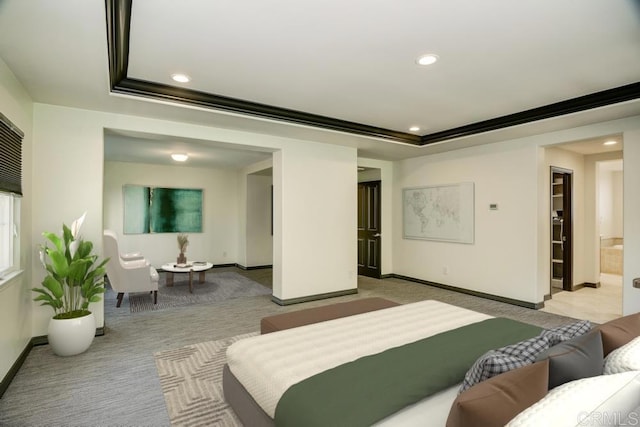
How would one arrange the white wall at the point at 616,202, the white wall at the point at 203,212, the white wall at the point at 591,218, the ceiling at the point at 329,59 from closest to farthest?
the ceiling at the point at 329,59 < the white wall at the point at 591,218 < the white wall at the point at 203,212 < the white wall at the point at 616,202

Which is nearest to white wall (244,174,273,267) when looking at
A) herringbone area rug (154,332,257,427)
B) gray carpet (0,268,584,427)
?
gray carpet (0,268,584,427)

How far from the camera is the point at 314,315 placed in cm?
292

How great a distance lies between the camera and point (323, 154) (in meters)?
5.29

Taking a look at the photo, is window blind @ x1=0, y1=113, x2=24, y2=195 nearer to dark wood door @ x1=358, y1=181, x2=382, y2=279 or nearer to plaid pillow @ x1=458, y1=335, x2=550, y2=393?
plaid pillow @ x1=458, y1=335, x2=550, y2=393

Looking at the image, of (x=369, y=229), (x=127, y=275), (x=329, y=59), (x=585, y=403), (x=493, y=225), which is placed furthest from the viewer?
(x=369, y=229)

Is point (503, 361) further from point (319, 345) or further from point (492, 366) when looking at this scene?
point (319, 345)

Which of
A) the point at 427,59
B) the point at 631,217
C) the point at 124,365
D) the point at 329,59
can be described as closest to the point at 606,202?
the point at 631,217

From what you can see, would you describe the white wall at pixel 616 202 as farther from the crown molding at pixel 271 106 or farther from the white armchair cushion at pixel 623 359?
the white armchair cushion at pixel 623 359

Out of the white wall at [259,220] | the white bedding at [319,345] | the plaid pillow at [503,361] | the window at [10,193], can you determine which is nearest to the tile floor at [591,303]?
the white bedding at [319,345]

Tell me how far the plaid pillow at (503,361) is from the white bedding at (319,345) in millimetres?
672

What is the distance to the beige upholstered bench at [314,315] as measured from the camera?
278 cm

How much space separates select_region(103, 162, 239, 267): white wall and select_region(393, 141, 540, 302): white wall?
469 cm

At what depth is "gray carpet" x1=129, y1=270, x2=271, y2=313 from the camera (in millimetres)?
4994

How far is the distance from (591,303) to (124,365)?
6.06 m
